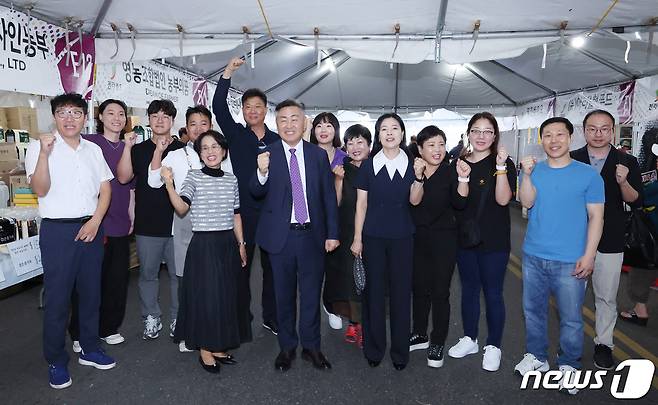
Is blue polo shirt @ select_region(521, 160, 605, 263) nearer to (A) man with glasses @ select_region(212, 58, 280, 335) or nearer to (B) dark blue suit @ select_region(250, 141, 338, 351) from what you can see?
(B) dark blue suit @ select_region(250, 141, 338, 351)

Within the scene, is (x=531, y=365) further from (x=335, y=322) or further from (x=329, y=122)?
(x=329, y=122)

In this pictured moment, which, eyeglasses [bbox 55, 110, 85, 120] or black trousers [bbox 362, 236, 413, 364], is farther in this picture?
black trousers [bbox 362, 236, 413, 364]

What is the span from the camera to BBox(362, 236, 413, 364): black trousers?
2.99m

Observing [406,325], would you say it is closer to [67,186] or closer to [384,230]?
[384,230]

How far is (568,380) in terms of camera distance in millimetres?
2777

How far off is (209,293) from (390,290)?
4.06ft

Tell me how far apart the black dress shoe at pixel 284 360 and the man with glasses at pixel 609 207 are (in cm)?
215

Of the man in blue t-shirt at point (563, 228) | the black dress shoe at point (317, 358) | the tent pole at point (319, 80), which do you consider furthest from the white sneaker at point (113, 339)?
the tent pole at point (319, 80)

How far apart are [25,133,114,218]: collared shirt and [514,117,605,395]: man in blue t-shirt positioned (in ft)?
9.12

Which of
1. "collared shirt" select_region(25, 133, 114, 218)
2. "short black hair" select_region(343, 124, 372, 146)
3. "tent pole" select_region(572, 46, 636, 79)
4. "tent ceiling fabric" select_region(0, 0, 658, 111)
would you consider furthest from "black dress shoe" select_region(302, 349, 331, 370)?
"tent pole" select_region(572, 46, 636, 79)

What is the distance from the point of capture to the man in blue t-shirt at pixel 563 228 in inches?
104

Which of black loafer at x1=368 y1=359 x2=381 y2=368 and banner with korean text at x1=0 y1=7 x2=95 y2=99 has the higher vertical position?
banner with korean text at x1=0 y1=7 x2=95 y2=99

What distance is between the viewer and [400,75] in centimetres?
999

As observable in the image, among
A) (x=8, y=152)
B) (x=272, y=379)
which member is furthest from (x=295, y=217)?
(x=8, y=152)
